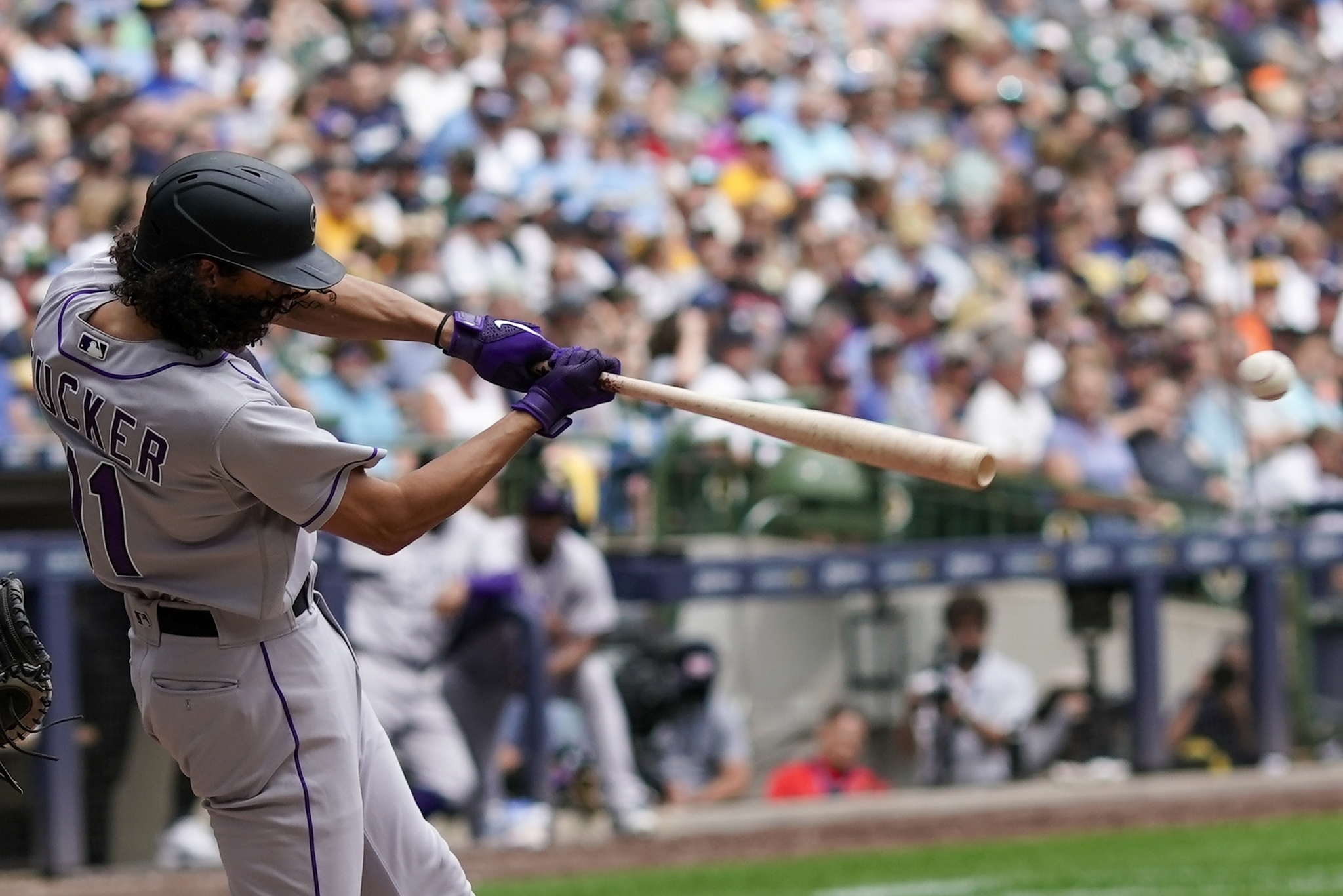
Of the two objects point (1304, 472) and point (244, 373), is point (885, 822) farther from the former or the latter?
point (244, 373)

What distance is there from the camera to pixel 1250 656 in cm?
905

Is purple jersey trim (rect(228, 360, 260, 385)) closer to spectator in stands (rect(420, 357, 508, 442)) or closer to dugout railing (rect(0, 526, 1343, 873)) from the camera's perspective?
dugout railing (rect(0, 526, 1343, 873))

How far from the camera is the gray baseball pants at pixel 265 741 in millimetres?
3229

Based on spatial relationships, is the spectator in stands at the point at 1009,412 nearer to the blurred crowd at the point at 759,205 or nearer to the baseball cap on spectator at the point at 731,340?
the blurred crowd at the point at 759,205

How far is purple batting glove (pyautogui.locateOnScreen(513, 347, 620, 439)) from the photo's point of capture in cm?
340

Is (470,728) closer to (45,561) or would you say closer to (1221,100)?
(45,561)

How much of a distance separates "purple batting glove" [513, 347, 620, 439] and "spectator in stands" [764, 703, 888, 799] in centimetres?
498

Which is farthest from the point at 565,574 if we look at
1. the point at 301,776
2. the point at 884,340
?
the point at 301,776

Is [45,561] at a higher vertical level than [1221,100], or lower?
lower

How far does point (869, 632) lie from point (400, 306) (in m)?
5.15

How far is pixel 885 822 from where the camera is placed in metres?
7.80

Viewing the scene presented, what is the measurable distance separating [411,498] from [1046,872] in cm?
423

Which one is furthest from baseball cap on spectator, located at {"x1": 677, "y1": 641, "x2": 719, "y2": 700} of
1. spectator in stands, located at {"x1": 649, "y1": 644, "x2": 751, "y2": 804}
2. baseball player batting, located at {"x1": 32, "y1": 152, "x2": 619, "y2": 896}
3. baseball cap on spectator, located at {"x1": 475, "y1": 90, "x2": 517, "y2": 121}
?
baseball player batting, located at {"x1": 32, "y1": 152, "x2": 619, "y2": 896}

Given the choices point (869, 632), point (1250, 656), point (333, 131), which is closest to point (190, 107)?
point (333, 131)
